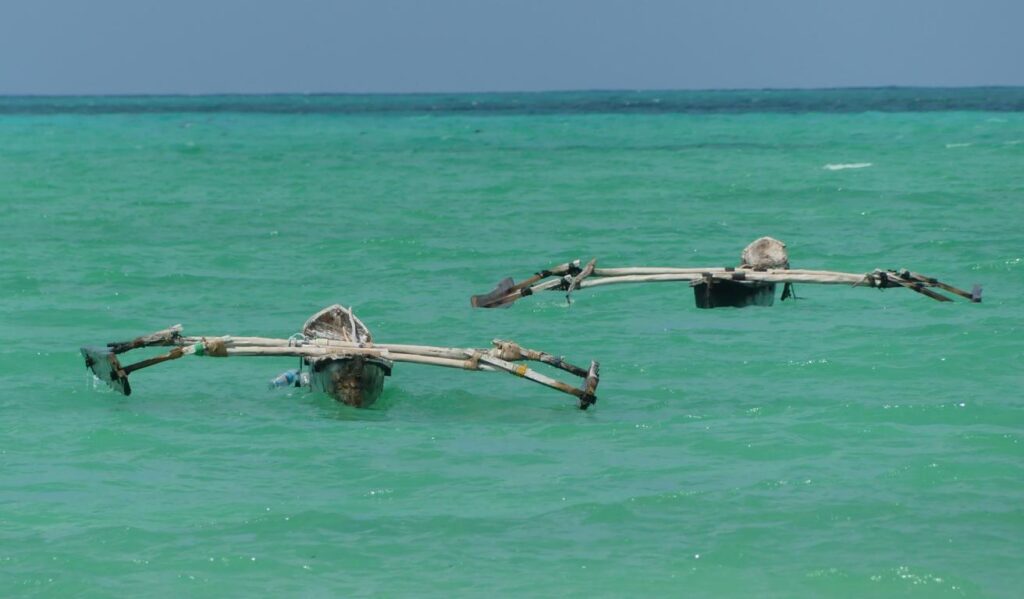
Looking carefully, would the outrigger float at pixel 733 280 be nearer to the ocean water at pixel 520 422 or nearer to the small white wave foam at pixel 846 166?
the ocean water at pixel 520 422

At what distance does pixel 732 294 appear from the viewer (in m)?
24.6

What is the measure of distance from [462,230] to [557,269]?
524 inches

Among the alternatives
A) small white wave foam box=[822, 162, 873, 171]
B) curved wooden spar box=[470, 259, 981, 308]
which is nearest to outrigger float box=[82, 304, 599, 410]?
curved wooden spar box=[470, 259, 981, 308]

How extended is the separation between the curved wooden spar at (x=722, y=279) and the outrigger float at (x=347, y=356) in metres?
5.76

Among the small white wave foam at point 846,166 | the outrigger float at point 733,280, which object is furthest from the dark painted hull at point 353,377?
the small white wave foam at point 846,166

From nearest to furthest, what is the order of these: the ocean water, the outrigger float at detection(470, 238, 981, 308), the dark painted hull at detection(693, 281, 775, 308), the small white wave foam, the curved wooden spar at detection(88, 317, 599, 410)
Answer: the ocean water → the curved wooden spar at detection(88, 317, 599, 410) → the outrigger float at detection(470, 238, 981, 308) → the dark painted hull at detection(693, 281, 775, 308) → the small white wave foam

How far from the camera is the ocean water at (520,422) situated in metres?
12.8

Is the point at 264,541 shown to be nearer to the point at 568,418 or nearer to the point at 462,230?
the point at 568,418

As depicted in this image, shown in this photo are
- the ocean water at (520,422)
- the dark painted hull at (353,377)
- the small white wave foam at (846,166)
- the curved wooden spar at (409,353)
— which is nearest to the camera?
the ocean water at (520,422)

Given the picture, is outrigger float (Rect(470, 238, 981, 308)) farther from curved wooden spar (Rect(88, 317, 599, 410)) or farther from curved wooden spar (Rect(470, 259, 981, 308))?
curved wooden spar (Rect(88, 317, 599, 410))

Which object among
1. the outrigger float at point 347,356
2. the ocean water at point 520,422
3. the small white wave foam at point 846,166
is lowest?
the ocean water at point 520,422

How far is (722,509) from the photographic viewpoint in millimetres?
14047

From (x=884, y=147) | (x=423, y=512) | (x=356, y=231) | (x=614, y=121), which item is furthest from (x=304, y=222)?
(x=614, y=121)

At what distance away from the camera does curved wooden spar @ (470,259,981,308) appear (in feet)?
75.4
